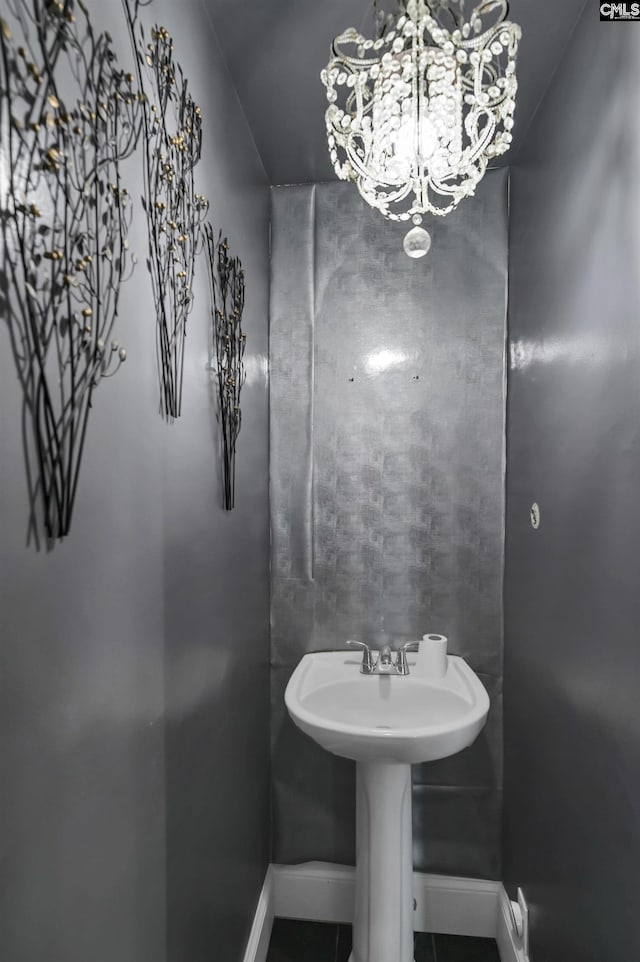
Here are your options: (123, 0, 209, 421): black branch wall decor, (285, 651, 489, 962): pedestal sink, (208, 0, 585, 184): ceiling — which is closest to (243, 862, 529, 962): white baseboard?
(285, 651, 489, 962): pedestal sink

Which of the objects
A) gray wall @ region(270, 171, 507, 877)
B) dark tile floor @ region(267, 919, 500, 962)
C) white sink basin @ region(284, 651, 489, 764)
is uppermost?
gray wall @ region(270, 171, 507, 877)

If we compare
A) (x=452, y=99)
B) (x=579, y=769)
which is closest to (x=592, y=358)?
(x=452, y=99)

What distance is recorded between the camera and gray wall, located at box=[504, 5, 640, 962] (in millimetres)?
1057

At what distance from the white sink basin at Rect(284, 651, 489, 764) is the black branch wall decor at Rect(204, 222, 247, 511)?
61cm

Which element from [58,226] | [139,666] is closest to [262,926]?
[139,666]

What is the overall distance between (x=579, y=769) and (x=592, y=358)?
2.92 ft

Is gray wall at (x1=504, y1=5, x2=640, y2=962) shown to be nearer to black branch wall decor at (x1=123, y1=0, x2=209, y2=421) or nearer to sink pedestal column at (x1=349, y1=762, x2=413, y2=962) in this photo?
sink pedestal column at (x1=349, y1=762, x2=413, y2=962)

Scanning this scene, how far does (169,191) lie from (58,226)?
0.42 meters

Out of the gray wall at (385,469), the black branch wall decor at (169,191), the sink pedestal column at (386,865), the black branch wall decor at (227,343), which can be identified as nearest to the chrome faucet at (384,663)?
the gray wall at (385,469)

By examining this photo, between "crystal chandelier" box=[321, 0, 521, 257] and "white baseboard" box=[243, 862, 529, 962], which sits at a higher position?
"crystal chandelier" box=[321, 0, 521, 257]

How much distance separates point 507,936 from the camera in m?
1.77

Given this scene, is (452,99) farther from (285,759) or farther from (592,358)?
(285,759)

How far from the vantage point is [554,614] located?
1.45m

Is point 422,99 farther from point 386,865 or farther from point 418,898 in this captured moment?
point 418,898
